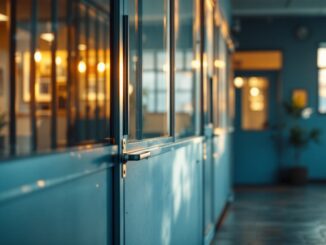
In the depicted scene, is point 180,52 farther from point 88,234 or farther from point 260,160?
point 260,160

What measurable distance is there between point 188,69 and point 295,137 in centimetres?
696

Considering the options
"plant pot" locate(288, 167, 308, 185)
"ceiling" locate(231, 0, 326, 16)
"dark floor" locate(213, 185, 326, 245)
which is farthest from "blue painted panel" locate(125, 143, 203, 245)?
"plant pot" locate(288, 167, 308, 185)

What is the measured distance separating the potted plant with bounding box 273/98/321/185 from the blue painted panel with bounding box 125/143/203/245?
22.1 ft

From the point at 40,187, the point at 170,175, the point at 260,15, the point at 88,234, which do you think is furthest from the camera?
the point at 260,15

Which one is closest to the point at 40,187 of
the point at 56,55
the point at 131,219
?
the point at 56,55

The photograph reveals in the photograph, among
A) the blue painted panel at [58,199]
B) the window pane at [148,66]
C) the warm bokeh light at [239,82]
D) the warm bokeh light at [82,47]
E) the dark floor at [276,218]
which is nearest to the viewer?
the blue painted panel at [58,199]

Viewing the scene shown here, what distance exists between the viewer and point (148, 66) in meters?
4.41

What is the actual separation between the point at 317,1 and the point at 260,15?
56.9 inches

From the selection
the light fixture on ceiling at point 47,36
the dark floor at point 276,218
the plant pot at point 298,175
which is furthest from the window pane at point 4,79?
the plant pot at point 298,175

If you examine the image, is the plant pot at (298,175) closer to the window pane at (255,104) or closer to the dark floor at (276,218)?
the dark floor at (276,218)

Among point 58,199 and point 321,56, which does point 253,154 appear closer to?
point 321,56

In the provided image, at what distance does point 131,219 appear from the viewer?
9.09 feet

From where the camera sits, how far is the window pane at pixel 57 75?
1767mm

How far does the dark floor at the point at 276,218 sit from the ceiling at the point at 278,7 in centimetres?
311
